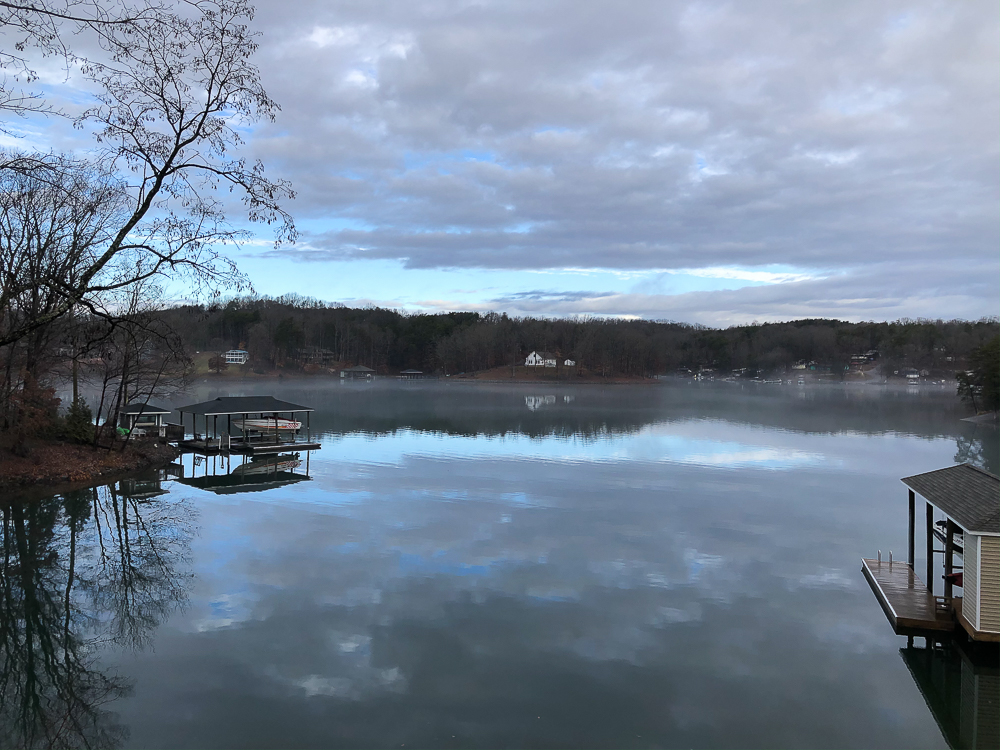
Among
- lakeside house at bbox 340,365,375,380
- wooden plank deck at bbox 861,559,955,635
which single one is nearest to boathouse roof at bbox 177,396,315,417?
wooden plank deck at bbox 861,559,955,635

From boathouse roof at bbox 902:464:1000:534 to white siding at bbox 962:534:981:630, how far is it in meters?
0.28

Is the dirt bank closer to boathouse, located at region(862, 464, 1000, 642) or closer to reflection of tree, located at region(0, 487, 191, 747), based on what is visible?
reflection of tree, located at region(0, 487, 191, 747)

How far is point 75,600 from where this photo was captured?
13195 mm

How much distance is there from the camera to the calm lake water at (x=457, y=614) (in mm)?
8867

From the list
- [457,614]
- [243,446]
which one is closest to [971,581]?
[457,614]

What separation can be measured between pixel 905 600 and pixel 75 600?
15686mm

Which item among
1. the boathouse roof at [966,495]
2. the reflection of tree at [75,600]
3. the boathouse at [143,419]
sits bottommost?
the reflection of tree at [75,600]

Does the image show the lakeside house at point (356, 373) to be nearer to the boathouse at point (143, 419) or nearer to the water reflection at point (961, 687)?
the boathouse at point (143, 419)

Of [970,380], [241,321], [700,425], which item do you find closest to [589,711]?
[700,425]

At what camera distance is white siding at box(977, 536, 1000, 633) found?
10492 mm

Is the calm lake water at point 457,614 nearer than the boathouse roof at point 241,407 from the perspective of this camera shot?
Yes

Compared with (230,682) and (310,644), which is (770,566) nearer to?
(310,644)

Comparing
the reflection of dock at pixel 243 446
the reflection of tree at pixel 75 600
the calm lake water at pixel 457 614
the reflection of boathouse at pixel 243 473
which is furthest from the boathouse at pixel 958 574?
the reflection of dock at pixel 243 446

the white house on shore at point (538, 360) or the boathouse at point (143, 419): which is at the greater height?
the white house on shore at point (538, 360)
